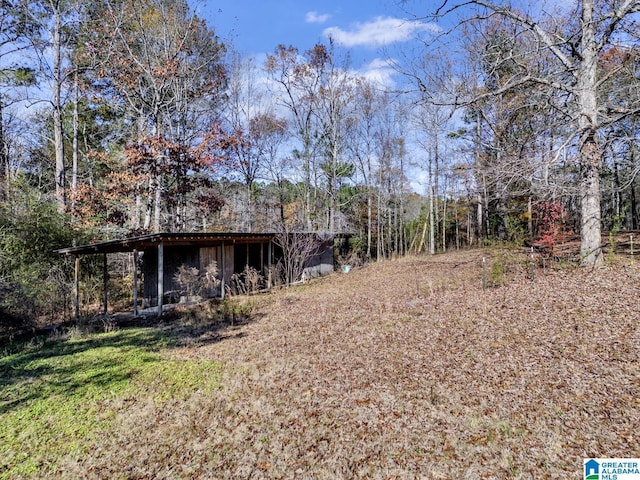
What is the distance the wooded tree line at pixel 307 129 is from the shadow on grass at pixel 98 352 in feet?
10.6

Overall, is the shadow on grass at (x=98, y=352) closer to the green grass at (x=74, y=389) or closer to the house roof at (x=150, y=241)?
the green grass at (x=74, y=389)

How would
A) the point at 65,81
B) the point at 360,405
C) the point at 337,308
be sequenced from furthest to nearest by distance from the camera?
the point at 65,81, the point at 337,308, the point at 360,405

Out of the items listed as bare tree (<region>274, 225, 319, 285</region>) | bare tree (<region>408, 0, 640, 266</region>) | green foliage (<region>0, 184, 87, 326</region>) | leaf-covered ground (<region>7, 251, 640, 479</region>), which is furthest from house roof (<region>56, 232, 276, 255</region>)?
bare tree (<region>408, 0, 640, 266</region>)

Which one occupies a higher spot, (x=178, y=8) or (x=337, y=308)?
(x=178, y=8)

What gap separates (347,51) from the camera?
20.8 meters

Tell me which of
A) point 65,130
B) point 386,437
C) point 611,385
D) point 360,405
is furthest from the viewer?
point 65,130

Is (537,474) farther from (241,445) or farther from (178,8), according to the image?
(178,8)

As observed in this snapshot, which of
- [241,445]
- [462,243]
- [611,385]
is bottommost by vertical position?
[241,445]

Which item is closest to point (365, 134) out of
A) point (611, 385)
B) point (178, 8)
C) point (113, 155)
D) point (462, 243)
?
point (462, 243)

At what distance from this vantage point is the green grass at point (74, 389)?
3.57 meters

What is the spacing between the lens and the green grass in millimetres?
3566

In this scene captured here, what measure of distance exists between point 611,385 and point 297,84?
21.1 metres

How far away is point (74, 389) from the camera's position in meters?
4.95

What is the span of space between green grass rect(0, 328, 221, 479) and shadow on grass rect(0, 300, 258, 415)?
2 centimetres
